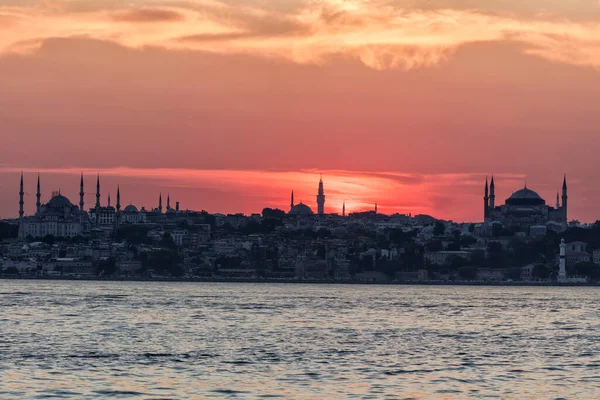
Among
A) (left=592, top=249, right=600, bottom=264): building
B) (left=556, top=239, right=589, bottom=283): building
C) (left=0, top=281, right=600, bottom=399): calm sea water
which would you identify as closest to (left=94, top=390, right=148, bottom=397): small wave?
(left=0, top=281, right=600, bottom=399): calm sea water

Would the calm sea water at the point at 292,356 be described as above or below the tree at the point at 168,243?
below

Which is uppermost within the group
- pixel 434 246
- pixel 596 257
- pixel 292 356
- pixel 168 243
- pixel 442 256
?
pixel 434 246

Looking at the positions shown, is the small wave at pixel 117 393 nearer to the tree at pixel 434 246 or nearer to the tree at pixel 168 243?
the tree at pixel 168 243

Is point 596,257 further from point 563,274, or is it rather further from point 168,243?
point 168,243

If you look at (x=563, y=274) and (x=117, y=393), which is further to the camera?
(x=563, y=274)

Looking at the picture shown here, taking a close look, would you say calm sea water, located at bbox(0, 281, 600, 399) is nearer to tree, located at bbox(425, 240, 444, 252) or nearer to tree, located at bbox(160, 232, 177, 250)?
tree, located at bbox(160, 232, 177, 250)

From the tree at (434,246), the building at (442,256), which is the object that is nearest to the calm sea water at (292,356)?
the building at (442,256)

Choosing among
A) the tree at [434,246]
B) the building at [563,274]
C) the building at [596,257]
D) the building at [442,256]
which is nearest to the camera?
the building at [563,274]

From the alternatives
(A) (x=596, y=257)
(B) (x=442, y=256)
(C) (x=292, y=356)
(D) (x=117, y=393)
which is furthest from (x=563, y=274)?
(D) (x=117, y=393)

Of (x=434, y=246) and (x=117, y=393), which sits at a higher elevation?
(x=434, y=246)
